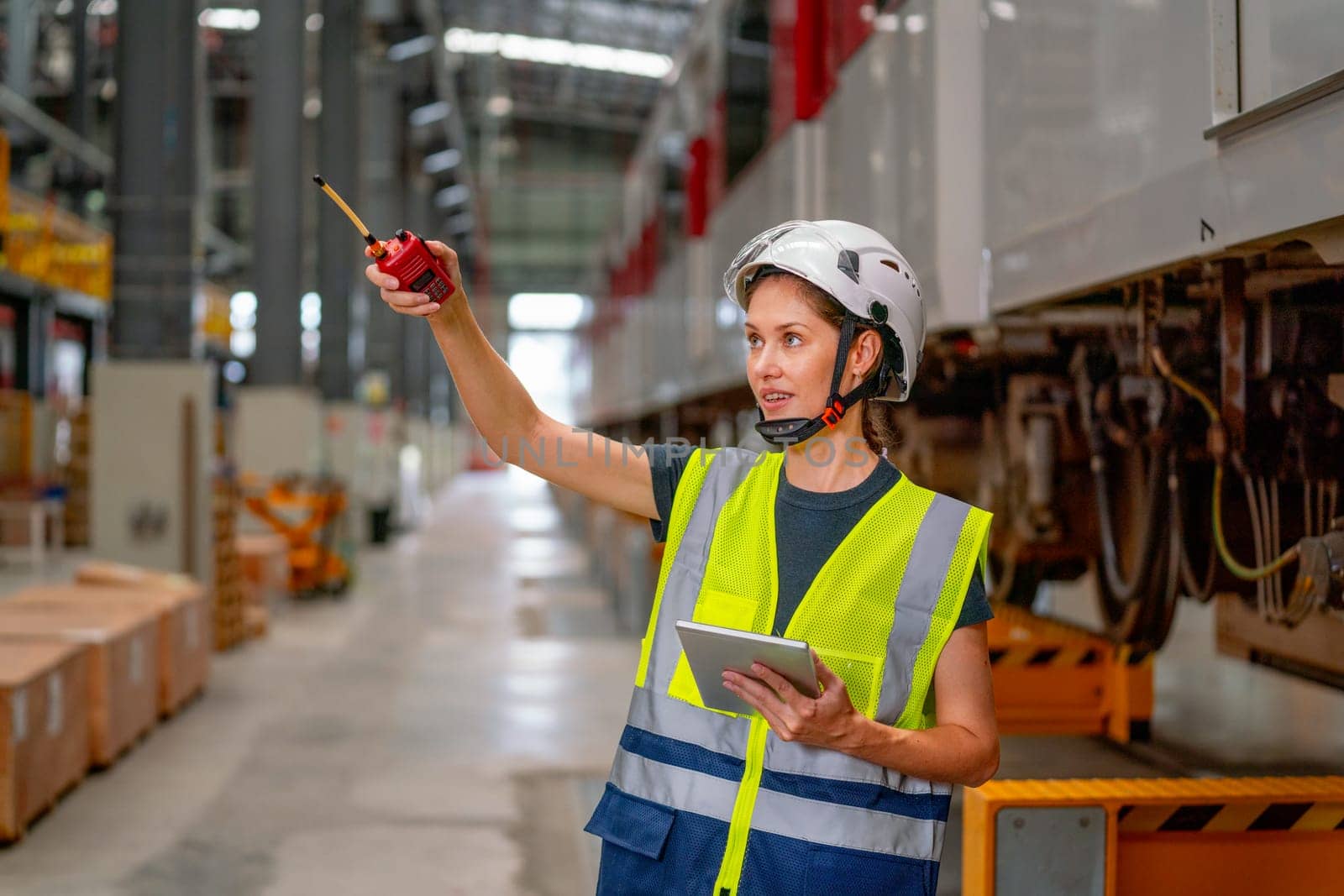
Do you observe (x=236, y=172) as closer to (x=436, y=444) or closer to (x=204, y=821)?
(x=436, y=444)

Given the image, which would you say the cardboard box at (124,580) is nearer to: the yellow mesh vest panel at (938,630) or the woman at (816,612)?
the woman at (816,612)

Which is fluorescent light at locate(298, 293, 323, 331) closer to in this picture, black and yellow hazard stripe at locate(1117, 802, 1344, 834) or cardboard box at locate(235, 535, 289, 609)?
cardboard box at locate(235, 535, 289, 609)

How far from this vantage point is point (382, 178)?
23.4 m

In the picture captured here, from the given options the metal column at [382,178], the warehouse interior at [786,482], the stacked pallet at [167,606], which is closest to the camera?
the warehouse interior at [786,482]

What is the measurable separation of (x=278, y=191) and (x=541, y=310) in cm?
3372

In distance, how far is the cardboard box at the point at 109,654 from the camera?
5.84m

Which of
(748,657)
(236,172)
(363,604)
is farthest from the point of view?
(236,172)

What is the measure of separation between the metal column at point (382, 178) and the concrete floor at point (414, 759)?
13.5m

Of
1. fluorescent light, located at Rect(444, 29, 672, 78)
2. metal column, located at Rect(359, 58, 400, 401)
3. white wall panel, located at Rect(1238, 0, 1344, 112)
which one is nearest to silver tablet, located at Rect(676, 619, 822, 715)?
white wall panel, located at Rect(1238, 0, 1344, 112)

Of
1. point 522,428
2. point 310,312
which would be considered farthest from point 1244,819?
point 310,312

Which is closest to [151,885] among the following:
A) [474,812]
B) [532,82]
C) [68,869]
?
[68,869]

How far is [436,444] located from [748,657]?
115 feet

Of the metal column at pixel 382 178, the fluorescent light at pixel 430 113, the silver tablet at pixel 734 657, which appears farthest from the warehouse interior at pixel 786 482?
the fluorescent light at pixel 430 113

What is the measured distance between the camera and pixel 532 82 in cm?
4169
